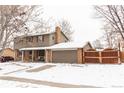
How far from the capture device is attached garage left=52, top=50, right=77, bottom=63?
3062 cm

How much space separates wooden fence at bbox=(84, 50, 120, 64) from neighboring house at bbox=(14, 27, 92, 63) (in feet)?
2.94

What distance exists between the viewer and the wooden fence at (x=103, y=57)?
27703 mm

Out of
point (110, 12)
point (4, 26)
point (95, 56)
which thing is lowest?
A: point (95, 56)

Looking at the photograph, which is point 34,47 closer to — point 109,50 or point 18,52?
point 18,52

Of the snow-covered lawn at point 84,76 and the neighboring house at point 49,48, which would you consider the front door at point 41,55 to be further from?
the snow-covered lawn at point 84,76

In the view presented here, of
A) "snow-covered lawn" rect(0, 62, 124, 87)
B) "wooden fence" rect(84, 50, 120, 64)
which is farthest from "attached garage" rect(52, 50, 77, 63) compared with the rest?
Answer: "snow-covered lawn" rect(0, 62, 124, 87)

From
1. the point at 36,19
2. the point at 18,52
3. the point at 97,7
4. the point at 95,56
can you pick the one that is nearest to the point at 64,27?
the point at 18,52


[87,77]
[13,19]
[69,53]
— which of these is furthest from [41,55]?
[87,77]

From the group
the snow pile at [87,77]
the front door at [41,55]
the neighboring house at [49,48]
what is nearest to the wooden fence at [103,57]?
the neighboring house at [49,48]

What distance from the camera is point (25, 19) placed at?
80.0 feet

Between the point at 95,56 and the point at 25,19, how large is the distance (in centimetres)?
969

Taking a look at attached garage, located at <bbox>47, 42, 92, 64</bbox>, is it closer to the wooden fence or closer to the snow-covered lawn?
the wooden fence

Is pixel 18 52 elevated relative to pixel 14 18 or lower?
lower

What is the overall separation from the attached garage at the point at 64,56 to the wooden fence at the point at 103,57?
67.9 inches
